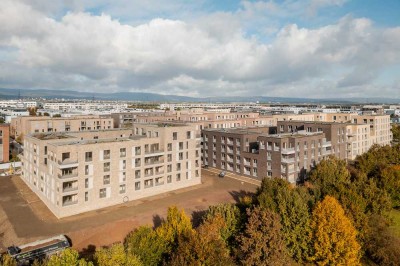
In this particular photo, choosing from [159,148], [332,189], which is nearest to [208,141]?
[159,148]

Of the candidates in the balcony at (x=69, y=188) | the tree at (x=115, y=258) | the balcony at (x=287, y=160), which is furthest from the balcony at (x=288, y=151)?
the tree at (x=115, y=258)

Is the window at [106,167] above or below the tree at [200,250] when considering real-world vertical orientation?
above

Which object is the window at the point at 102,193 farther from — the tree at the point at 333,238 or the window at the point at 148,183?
the tree at the point at 333,238

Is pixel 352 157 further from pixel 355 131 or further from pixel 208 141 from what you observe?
pixel 208 141

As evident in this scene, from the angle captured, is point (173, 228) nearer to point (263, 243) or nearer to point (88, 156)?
point (263, 243)

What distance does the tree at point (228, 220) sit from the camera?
45.3m

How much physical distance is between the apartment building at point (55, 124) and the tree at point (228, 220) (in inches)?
3049

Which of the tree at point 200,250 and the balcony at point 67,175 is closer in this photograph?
the tree at point 200,250

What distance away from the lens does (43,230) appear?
156 ft

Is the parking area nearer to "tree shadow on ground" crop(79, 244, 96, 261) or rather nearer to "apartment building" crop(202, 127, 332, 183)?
"tree shadow on ground" crop(79, 244, 96, 261)

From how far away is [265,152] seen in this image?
252 ft

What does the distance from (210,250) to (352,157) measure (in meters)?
82.0

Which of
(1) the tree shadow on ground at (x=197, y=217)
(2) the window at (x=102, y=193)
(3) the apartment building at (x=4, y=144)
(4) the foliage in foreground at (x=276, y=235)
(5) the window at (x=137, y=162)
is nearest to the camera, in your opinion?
(4) the foliage in foreground at (x=276, y=235)

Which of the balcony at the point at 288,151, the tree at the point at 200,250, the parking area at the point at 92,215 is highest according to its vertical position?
the balcony at the point at 288,151
